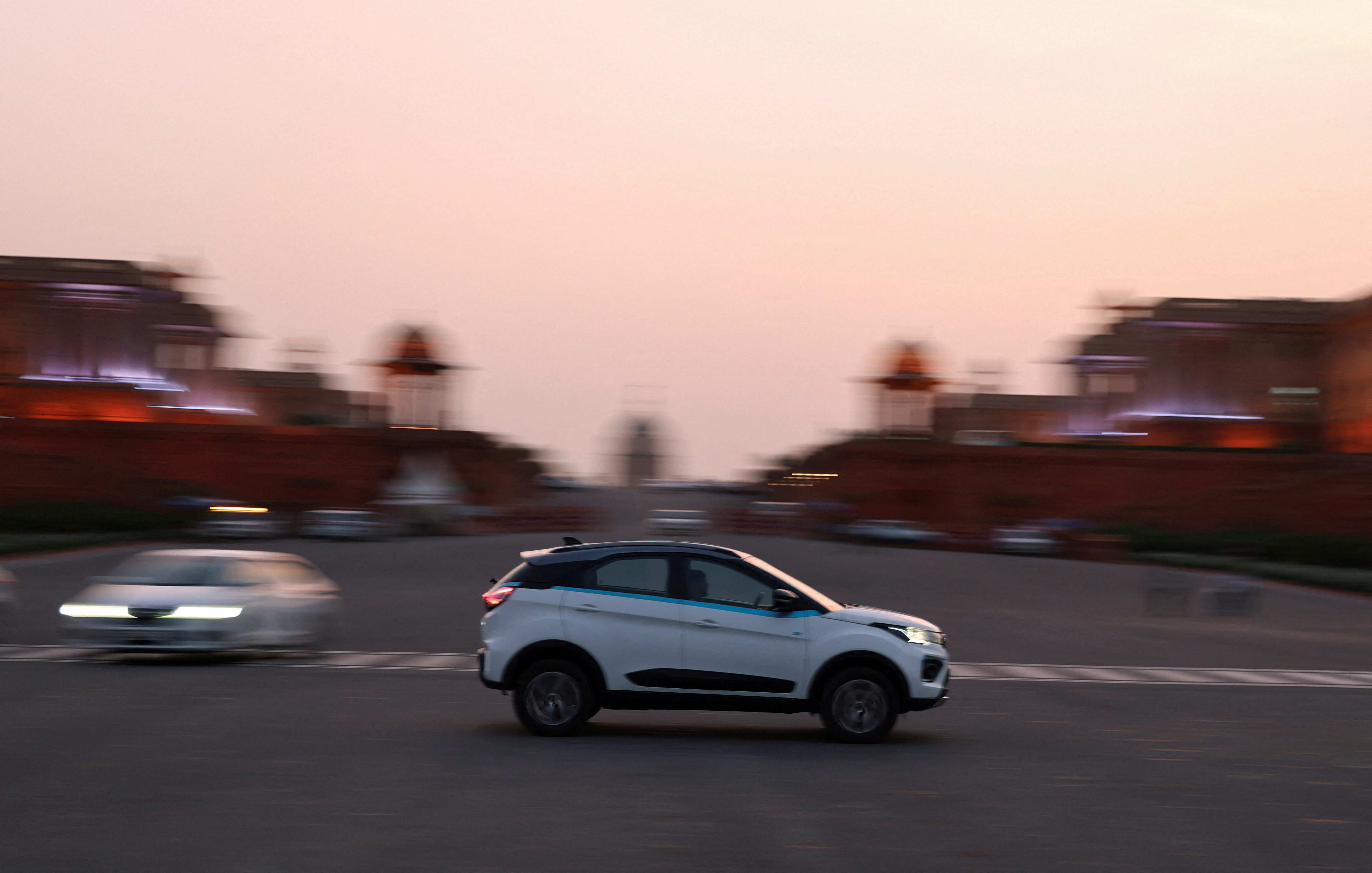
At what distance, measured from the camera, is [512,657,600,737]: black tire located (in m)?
11.3

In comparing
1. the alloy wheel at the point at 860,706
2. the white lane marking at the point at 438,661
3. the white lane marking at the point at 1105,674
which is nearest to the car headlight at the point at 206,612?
the white lane marking at the point at 438,661

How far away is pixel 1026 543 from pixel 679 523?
13.0 metres

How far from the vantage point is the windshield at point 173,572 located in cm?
1758

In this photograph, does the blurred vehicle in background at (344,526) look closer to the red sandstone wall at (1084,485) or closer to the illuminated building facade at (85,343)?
the illuminated building facade at (85,343)

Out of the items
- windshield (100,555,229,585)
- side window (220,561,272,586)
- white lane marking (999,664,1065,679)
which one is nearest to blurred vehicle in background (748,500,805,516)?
white lane marking (999,664,1065,679)

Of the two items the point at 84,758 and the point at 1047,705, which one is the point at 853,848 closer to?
the point at 84,758

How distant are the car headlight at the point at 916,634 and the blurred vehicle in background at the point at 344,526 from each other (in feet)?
130

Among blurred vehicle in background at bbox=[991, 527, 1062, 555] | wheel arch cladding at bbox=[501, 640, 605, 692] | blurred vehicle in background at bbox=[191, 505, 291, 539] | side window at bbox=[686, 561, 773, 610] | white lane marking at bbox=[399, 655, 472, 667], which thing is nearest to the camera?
wheel arch cladding at bbox=[501, 640, 605, 692]

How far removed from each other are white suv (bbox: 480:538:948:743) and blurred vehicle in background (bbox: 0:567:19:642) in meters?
12.3

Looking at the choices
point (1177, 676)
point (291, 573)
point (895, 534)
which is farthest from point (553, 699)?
point (895, 534)

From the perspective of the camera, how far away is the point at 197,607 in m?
17.1

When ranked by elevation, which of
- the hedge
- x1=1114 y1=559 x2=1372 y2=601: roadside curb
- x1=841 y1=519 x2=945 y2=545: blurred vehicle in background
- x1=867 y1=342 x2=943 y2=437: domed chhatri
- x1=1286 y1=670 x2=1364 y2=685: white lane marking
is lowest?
x1=1286 y1=670 x2=1364 y2=685: white lane marking

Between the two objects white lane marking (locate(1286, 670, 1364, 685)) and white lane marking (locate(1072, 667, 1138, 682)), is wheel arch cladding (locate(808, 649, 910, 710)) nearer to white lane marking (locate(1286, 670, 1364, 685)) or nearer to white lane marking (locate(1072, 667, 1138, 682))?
white lane marking (locate(1072, 667, 1138, 682))

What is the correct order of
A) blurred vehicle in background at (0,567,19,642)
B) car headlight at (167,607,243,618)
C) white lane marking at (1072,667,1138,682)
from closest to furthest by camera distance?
car headlight at (167,607,243,618) < white lane marking at (1072,667,1138,682) < blurred vehicle in background at (0,567,19,642)
